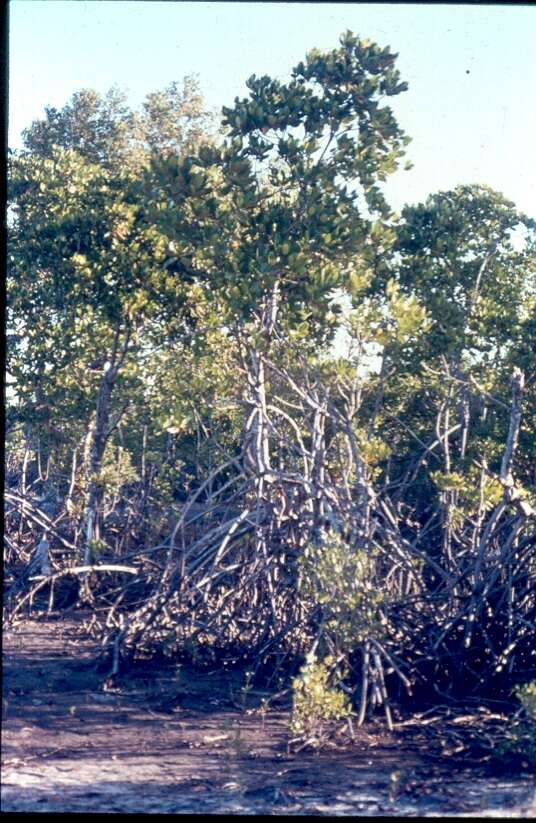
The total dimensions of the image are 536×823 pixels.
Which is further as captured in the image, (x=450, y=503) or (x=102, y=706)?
(x=450, y=503)

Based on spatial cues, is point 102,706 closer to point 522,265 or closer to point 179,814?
point 179,814

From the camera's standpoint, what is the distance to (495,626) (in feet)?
22.3

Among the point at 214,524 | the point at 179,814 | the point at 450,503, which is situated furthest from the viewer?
the point at 214,524

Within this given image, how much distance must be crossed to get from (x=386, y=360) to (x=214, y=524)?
6.78 ft

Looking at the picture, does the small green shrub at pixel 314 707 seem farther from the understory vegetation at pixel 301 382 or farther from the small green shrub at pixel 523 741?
the small green shrub at pixel 523 741

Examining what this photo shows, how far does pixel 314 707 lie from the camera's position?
5.67 metres

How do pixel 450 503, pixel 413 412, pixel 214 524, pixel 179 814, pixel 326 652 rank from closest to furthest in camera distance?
pixel 179 814, pixel 326 652, pixel 450 503, pixel 214 524, pixel 413 412

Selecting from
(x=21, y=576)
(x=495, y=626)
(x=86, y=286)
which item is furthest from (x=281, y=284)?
(x=21, y=576)

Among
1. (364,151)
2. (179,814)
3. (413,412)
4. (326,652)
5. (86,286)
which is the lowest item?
(179,814)

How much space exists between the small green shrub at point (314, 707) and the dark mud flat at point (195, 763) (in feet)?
0.41

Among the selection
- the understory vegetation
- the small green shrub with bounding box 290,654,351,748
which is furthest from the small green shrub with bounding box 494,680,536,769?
the small green shrub with bounding box 290,654,351,748

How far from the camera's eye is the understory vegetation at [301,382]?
6.64 m

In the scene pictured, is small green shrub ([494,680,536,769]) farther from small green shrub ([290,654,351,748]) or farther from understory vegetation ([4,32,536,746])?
small green shrub ([290,654,351,748])

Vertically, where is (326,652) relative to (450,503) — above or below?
below
